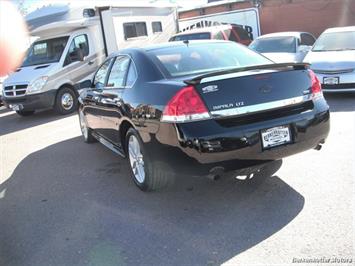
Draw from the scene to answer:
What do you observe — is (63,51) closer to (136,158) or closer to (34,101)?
(34,101)

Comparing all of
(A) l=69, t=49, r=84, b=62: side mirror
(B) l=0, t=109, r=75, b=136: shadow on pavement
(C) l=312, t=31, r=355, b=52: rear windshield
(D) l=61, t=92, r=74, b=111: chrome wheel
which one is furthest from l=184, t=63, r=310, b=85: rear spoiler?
(A) l=69, t=49, r=84, b=62: side mirror

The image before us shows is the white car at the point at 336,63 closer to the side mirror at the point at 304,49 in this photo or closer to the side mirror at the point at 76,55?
the side mirror at the point at 304,49

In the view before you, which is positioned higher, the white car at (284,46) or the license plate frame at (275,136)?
the white car at (284,46)

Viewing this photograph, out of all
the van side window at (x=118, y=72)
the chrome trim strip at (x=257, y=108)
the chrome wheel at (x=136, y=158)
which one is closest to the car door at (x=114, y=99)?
the van side window at (x=118, y=72)

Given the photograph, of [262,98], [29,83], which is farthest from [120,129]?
[29,83]

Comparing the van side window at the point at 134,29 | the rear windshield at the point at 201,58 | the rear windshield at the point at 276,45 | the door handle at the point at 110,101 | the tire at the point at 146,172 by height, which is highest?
the van side window at the point at 134,29

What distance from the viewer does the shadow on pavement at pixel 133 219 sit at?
339 centimetres

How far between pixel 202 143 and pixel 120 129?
5.24ft

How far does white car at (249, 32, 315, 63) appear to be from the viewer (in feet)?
35.2

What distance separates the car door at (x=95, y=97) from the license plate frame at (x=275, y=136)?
2.60m

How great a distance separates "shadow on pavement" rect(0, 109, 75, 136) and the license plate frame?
7042mm

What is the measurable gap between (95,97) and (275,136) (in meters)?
2.87

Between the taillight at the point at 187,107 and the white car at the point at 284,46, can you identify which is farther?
the white car at the point at 284,46

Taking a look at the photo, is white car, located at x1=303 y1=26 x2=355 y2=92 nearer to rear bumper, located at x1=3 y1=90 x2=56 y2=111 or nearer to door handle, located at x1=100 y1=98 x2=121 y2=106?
door handle, located at x1=100 y1=98 x2=121 y2=106
